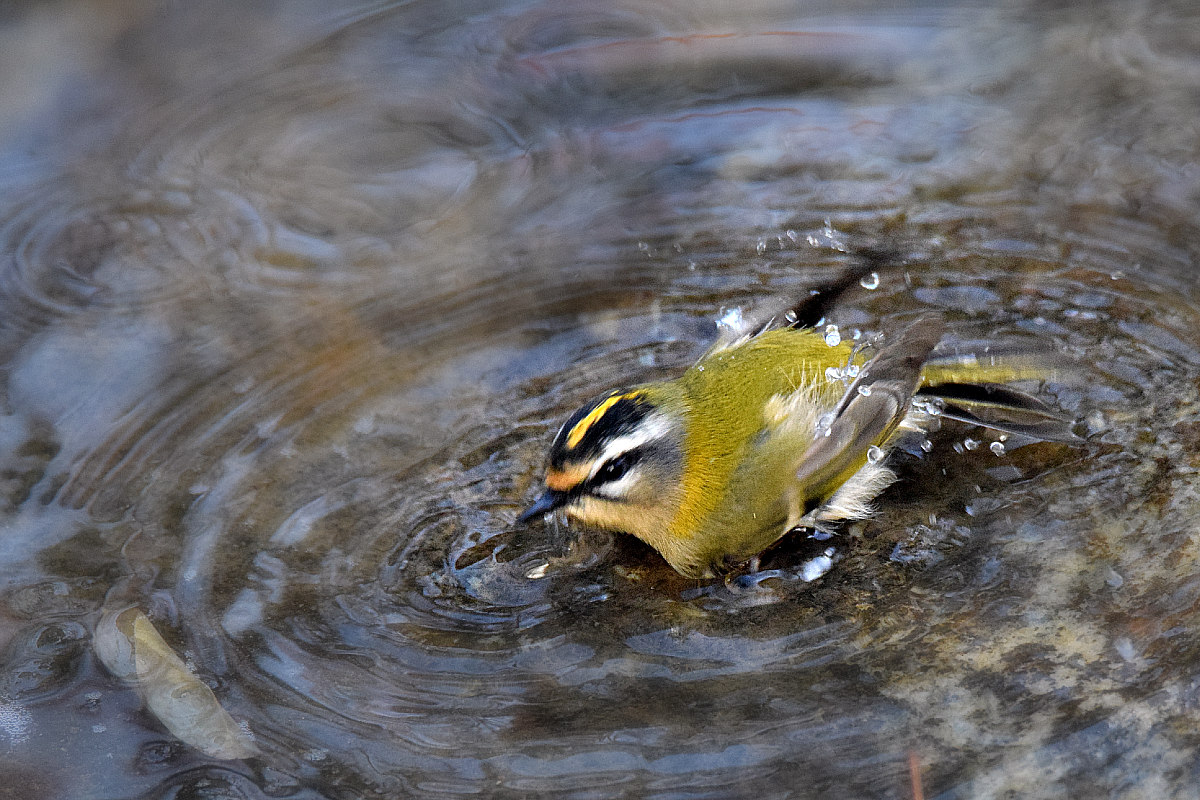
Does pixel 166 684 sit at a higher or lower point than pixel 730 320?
lower

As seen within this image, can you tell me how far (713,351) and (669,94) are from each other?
2516mm

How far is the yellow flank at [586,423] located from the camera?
4043mm

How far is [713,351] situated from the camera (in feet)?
16.3

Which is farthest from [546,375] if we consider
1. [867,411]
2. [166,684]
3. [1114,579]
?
[1114,579]

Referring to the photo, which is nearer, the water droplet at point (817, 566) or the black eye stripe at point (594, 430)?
the black eye stripe at point (594, 430)

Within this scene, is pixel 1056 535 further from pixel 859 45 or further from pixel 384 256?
→ pixel 859 45

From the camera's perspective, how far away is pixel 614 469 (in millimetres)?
4180

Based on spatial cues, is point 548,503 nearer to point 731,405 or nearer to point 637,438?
point 637,438

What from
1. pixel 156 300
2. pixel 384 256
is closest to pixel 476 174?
pixel 384 256

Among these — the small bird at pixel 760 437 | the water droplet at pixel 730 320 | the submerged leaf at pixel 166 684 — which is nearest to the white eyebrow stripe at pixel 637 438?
the small bird at pixel 760 437

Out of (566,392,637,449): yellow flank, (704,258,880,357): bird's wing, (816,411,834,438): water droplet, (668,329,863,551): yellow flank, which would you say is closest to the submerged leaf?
(566,392,637,449): yellow flank

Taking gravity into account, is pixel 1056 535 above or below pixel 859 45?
below

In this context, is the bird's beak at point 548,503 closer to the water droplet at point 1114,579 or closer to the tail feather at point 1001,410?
the tail feather at point 1001,410

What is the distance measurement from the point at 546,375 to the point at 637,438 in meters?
0.88
